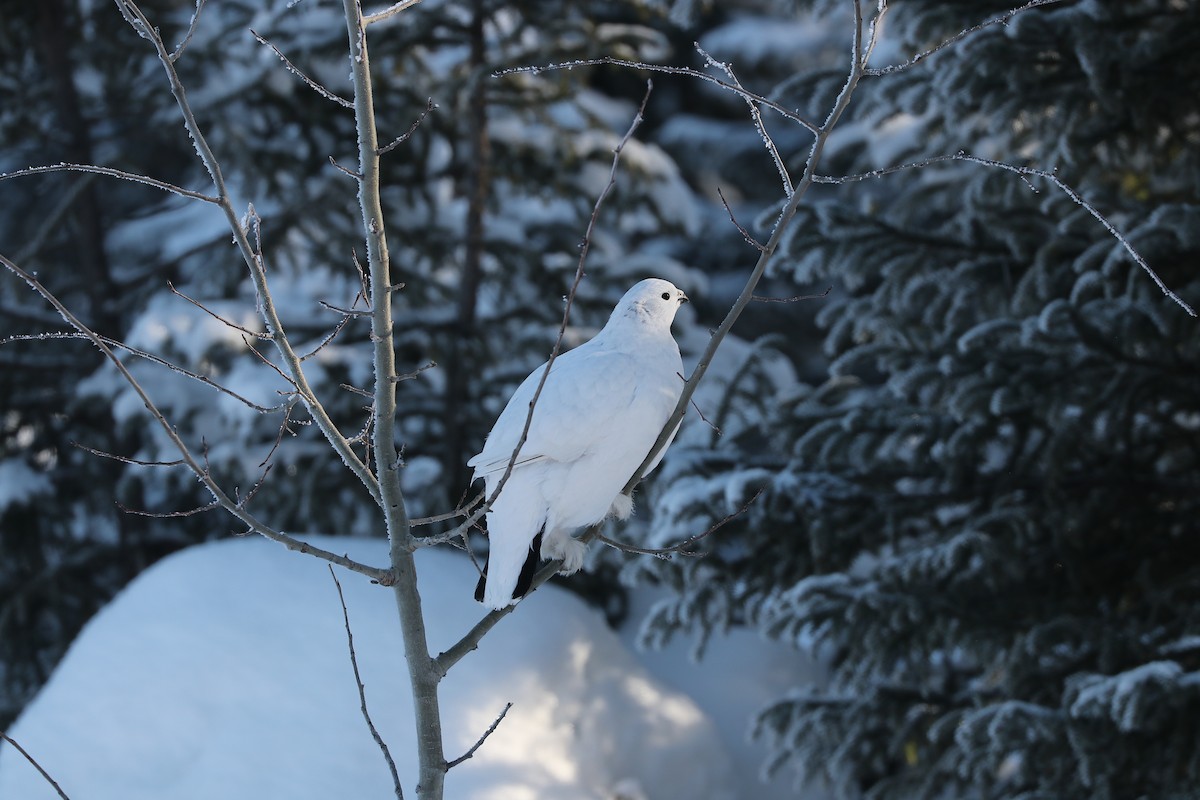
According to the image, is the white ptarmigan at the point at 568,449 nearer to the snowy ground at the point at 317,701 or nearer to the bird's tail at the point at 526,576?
the bird's tail at the point at 526,576

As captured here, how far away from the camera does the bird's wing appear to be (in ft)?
8.68

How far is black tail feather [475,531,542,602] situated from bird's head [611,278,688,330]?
594 millimetres

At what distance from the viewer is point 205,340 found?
18.7ft

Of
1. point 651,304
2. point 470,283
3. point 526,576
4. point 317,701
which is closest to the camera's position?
point 526,576

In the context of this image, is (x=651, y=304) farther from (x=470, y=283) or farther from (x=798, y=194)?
(x=470, y=283)

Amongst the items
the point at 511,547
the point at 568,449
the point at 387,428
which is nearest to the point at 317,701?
the point at 511,547

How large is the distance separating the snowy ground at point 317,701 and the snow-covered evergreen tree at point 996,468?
0.45m

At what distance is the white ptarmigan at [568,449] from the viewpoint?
2.65 meters

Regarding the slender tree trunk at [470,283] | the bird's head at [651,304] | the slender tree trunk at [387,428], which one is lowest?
the slender tree trunk at [387,428]

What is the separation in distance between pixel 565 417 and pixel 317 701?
2.00 m

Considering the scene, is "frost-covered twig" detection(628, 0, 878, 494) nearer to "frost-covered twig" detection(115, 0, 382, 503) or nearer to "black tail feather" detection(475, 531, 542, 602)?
"black tail feather" detection(475, 531, 542, 602)

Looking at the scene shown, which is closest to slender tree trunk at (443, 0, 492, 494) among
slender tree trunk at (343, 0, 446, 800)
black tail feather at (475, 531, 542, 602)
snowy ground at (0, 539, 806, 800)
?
snowy ground at (0, 539, 806, 800)

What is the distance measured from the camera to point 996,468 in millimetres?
4578

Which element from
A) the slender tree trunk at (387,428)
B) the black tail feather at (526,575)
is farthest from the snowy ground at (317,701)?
the slender tree trunk at (387,428)
